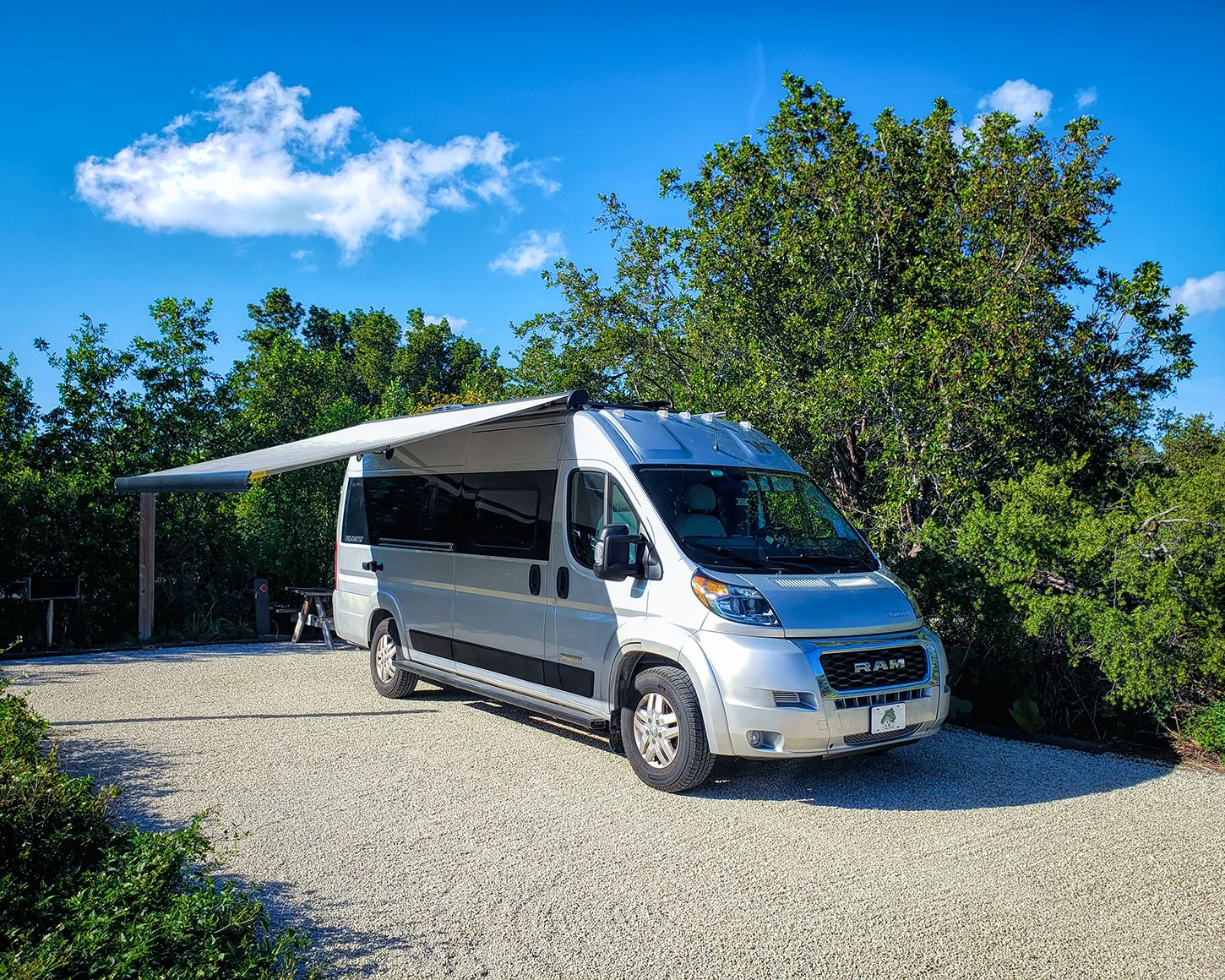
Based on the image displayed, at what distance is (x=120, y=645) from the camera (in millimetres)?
12156

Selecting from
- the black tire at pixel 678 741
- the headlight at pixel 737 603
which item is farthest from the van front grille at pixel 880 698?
the black tire at pixel 678 741

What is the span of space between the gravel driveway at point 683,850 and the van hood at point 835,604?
1062 mm

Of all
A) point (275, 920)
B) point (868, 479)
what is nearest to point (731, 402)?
point (868, 479)

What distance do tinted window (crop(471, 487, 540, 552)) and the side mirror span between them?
1142 millimetres

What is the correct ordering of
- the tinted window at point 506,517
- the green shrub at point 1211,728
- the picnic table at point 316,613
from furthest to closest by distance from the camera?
the picnic table at point 316,613 < the tinted window at point 506,517 < the green shrub at point 1211,728

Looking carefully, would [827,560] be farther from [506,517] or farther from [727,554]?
[506,517]

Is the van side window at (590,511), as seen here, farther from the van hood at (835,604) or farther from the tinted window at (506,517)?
the van hood at (835,604)

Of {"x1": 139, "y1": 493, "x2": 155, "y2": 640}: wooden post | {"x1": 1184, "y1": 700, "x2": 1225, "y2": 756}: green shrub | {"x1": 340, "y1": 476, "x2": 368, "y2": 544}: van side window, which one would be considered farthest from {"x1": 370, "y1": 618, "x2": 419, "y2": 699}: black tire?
{"x1": 1184, "y1": 700, "x2": 1225, "y2": 756}: green shrub

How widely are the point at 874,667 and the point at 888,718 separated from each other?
1.02 feet

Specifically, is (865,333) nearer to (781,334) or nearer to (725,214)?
(781,334)

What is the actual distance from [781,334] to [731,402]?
1.21m

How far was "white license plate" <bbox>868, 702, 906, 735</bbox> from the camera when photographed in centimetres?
556

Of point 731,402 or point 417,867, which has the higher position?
point 731,402

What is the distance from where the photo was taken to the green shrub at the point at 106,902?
3113mm
